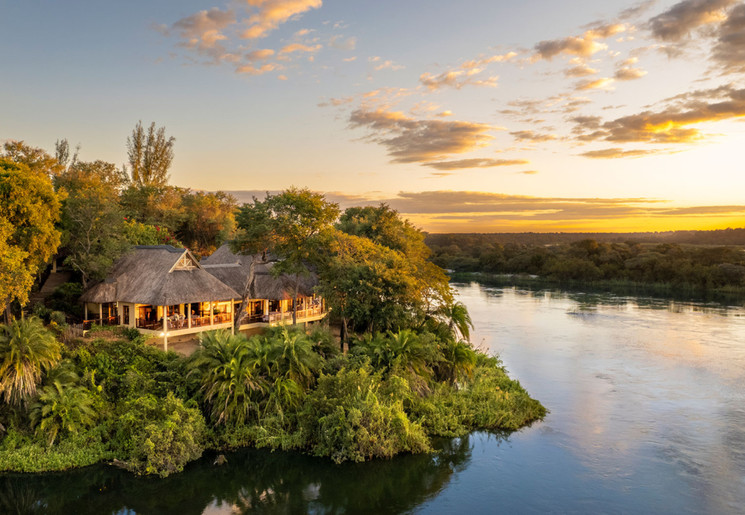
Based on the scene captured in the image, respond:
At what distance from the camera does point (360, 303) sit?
2547 centimetres

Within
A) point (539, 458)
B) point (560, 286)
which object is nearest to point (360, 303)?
point (539, 458)

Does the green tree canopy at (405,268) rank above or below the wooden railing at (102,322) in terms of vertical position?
above

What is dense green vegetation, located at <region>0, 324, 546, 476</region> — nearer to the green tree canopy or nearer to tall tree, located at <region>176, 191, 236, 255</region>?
the green tree canopy

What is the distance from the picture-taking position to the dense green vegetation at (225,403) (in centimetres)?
1728

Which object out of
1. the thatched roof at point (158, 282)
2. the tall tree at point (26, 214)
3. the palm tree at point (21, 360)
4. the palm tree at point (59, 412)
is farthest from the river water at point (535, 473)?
the tall tree at point (26, 214)

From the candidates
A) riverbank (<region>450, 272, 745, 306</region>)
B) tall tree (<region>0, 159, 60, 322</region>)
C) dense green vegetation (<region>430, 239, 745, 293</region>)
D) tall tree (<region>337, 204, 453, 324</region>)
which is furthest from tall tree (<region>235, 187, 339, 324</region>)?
dense green vegetation (<region>430, 239, 745, 293</region>)

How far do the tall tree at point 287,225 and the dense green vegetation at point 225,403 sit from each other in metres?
6.28

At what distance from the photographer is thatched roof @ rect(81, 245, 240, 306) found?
25562 millimetres

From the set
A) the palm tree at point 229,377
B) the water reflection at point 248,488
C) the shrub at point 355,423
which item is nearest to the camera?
the water reflection at point 248,488

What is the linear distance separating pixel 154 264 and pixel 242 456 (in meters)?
13.1

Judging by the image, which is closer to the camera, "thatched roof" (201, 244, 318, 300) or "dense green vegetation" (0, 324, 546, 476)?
"dense green vegetation" (0, 324, 546, 476)

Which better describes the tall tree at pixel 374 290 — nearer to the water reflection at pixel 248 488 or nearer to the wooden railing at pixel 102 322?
the water reflection at pixel 248 488

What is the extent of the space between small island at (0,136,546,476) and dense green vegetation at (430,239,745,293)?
6022cm

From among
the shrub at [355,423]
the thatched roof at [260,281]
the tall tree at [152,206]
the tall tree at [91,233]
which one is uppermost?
the tall tree at [152,206]
